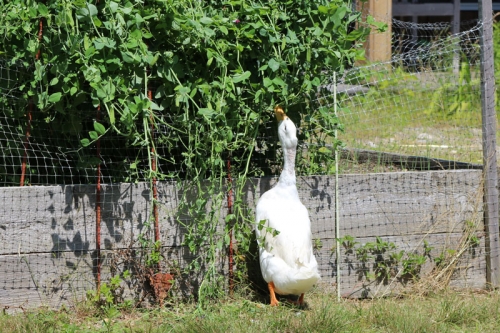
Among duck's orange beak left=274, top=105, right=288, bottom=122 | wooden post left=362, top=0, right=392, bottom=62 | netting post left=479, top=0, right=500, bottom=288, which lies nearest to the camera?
duck's orange beak left=274, top=105, right=288, bottom=122

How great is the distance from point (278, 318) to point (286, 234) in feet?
1.80

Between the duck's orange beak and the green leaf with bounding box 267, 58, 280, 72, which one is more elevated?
the green leaf with bounding box 267, 58, 280, 72

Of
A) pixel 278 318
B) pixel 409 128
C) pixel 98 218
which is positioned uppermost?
pixel 409 128

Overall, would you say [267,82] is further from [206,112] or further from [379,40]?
[379,40]

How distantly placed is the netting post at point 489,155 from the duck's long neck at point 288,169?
61.4 inches

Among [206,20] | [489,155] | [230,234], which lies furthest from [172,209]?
[489,155]

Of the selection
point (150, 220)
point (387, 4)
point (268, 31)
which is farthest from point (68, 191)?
point (387, 4)

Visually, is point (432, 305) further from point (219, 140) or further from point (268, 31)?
point (268, 31)

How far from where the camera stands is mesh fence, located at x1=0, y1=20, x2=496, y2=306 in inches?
179

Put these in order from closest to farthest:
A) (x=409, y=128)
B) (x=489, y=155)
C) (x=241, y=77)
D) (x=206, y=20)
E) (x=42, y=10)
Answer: (x=42, y=10) → (x=206, y=20) → (x=241, y=77) → (x=489, y=155) → (x=409, y=128)

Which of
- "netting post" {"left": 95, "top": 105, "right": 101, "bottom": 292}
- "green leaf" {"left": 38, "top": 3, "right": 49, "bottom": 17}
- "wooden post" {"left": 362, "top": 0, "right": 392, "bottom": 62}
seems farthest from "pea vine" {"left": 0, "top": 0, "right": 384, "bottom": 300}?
"wooden post" {"left": 362, "top": 0, "right": 392, "bottom": 62}

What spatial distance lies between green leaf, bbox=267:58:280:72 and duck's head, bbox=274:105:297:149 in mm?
328

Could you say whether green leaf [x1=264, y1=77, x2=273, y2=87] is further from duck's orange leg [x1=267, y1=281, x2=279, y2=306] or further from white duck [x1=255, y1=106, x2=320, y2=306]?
duck's orange leg [x1=267, y1=281, x2=279, y2=306]

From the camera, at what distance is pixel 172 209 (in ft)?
15.6
